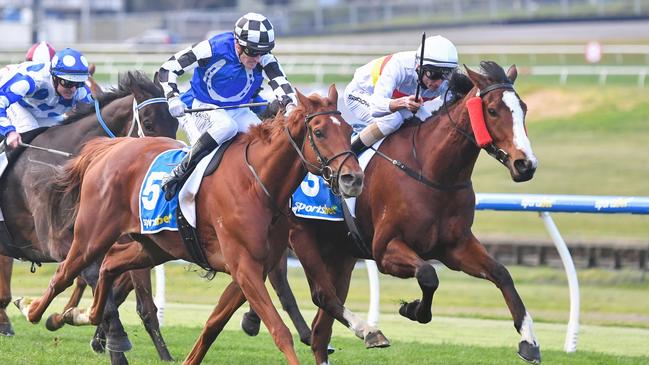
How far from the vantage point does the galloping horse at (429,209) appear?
6.15 metres

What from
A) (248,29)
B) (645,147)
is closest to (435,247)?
(248,29)

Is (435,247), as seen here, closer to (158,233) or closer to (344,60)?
(158,233)

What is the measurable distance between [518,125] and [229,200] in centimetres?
146

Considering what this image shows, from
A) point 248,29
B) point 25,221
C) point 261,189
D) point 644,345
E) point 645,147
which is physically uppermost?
point 248,29

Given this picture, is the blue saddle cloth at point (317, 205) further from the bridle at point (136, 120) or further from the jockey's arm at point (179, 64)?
the bridle at point (136, 120)

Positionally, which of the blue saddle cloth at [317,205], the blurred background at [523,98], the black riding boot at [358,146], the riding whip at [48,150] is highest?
the black riding boot at [358,146]

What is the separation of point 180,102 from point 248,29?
522mm

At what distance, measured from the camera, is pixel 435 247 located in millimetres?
6500

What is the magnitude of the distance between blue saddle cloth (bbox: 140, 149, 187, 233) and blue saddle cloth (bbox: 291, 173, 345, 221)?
2.37 ft

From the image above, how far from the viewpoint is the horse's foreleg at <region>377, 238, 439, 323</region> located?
6.14 metres

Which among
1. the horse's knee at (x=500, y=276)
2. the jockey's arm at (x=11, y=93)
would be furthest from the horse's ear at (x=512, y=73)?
the jockey's arm at (x=11, y=93)

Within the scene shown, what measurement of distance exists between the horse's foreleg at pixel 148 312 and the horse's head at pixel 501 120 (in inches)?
85.1

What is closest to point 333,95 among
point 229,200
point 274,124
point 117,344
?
point 274,124

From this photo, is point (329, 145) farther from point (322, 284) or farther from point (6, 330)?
point (6, 330)
